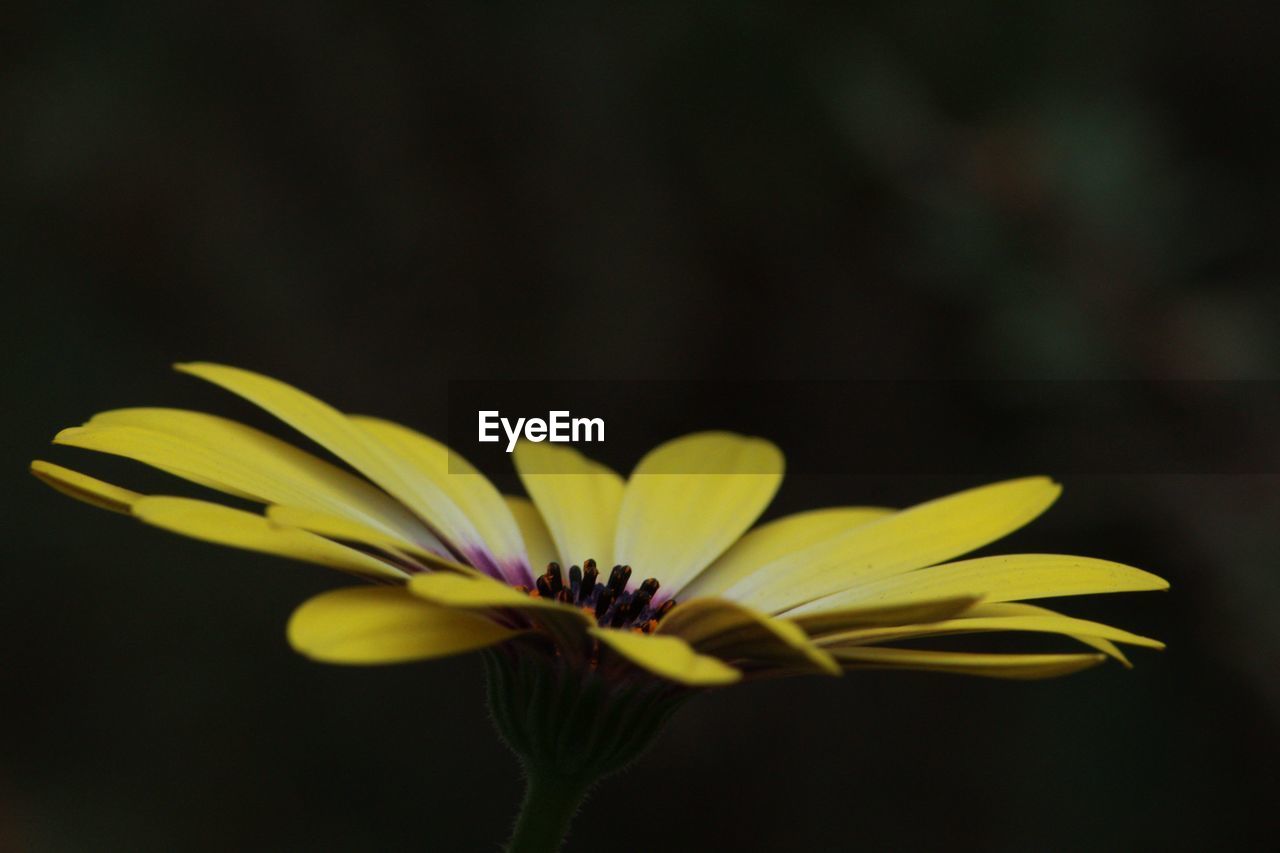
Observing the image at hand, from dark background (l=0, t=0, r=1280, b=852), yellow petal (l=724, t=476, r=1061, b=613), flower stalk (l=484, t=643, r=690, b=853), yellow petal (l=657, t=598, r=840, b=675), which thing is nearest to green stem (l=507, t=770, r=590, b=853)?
flower stalk (l=484, t=643, r=690, b=853)

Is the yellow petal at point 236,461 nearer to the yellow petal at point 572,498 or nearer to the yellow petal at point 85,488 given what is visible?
the yellow petal at point 85,488

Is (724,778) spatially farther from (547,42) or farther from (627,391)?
(547,42)

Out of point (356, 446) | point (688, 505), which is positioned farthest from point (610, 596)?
point (356, 446)

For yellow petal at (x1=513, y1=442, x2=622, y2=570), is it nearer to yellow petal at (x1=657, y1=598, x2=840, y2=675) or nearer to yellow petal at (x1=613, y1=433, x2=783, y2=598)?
yellow petal at (x1=613, y1=433, x2=783, y2=598)

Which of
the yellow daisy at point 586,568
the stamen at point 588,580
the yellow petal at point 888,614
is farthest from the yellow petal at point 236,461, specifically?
the yellow petal at point 888,614

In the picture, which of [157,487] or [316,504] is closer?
[316,504]

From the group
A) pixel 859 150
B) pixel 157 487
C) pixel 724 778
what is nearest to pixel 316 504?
pixel 859 150

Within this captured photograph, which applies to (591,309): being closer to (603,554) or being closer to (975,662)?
(603,554)

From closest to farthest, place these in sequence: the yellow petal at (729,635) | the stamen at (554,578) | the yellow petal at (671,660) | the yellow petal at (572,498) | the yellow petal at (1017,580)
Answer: the yellow petal at (671,660) < the yellow petal at (729,635) < the yellow petal at (1017,580) < the stamen at (554,578) < the yellow petal at (572,498)
